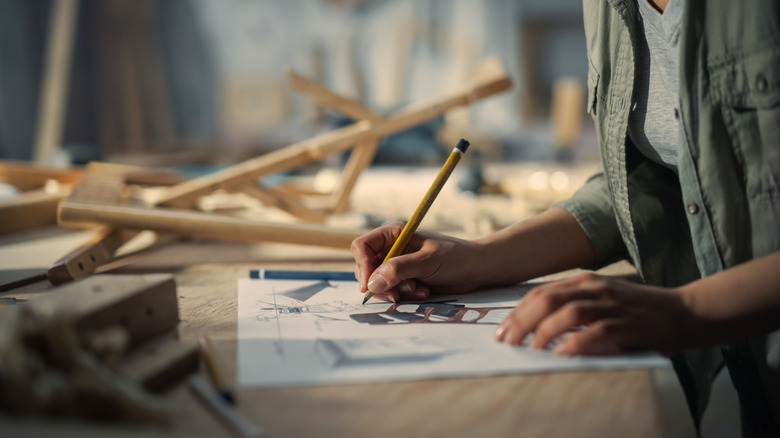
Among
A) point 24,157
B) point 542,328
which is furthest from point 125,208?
point 24,157

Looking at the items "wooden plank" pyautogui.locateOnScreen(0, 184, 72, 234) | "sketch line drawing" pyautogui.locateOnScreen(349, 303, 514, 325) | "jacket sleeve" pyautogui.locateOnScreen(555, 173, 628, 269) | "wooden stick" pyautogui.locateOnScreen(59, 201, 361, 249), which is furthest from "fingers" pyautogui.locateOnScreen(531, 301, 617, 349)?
"wooden plank" pyautogui.locateOnScreen(0, 184, 72, 234)

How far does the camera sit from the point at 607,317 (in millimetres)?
497

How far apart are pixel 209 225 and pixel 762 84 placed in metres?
0.76

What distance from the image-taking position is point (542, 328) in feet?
1.64

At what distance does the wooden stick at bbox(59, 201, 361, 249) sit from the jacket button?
0.57 metres

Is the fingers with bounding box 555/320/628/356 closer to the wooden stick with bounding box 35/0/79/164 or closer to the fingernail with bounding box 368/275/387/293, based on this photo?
the fingernail with bounding box 368/275/387/293

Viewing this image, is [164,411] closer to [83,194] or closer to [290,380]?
[290,380]

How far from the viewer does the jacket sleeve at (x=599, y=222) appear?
0.81 meters

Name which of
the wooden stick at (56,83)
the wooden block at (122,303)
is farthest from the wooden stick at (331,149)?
the wooden stick at (56,83)

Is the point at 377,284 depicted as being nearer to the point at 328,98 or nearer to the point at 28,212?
the point at 328,98

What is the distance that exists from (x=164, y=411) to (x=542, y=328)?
1.00 ft

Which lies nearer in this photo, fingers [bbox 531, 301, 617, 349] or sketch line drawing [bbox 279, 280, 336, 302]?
fingers [bbox 531, 301, 617, 349]

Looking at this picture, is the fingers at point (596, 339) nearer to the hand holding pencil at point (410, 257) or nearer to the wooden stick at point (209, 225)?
the hand holding pencil at point (410, 257)

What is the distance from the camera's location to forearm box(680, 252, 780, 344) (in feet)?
1.68
